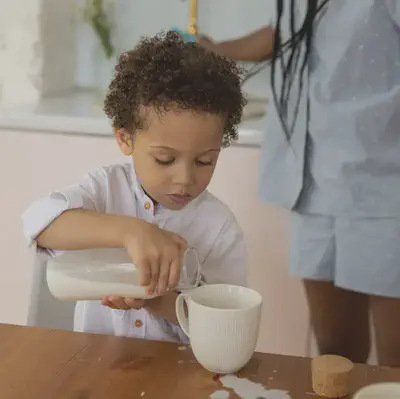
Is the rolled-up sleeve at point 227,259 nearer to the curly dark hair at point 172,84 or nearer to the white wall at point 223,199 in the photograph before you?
the curly dark hair at point 172,84

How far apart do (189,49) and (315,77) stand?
35 cm

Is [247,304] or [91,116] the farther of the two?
[91,116]

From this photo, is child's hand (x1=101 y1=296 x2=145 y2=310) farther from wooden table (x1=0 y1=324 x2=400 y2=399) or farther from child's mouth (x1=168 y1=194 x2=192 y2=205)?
child's mouth (x1=168 y1=194 x2=192 y2=205)

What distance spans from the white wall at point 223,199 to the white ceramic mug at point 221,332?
839 mm

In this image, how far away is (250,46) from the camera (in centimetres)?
160

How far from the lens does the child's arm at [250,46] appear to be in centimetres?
156

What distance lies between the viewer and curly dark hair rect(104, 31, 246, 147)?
35.2 inches

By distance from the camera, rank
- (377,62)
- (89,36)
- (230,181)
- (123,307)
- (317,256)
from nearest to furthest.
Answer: (123,307), (377,62), (317,256), (230,181), (89,36)

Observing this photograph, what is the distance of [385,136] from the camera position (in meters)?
1.17

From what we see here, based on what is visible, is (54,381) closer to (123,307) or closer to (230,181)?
(123,307)

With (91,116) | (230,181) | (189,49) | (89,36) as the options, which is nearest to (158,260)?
(189,49)

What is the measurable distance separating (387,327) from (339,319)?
12cm

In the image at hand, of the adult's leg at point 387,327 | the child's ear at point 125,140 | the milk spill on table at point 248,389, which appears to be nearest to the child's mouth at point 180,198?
the child's ear at point 125,140

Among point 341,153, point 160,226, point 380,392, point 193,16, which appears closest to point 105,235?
point 160,226
